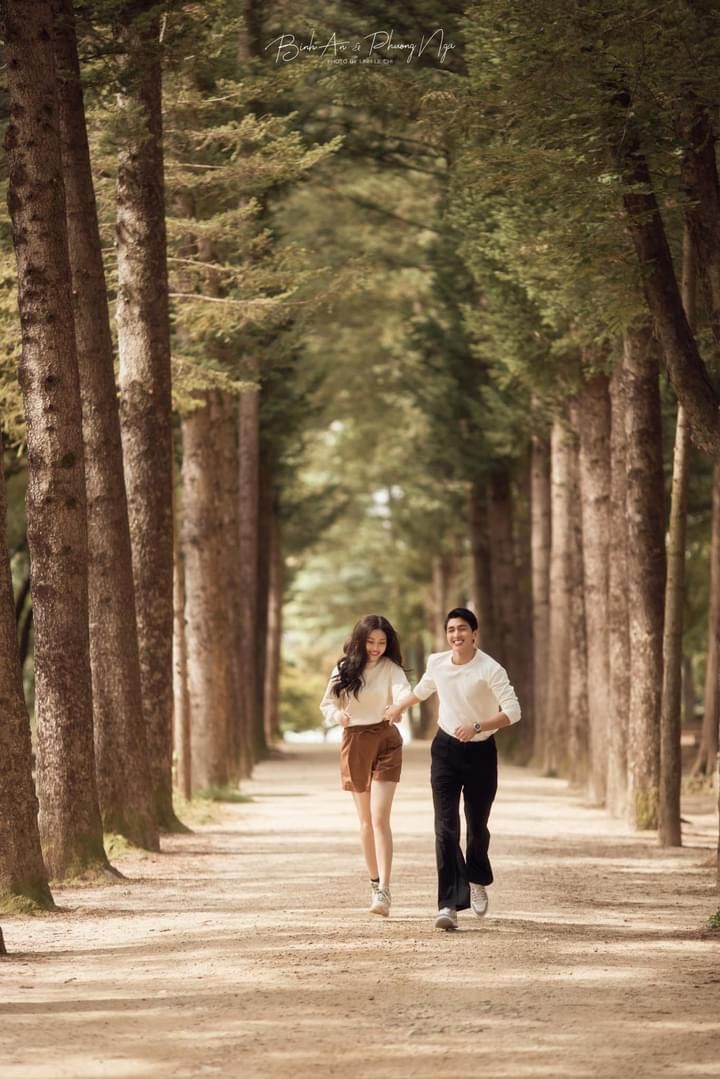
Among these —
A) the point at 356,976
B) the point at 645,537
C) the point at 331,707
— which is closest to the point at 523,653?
the point at 645,537

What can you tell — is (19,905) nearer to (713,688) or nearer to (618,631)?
(618,631)

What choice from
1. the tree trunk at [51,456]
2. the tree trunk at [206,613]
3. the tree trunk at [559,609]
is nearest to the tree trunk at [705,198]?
the tree trunk at [51,456]

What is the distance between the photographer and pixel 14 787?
1168cm

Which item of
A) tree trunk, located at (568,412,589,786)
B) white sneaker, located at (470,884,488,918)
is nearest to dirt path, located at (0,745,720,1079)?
white sneaker, located at (470,884,488,918)

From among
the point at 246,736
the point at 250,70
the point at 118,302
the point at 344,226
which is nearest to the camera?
the point at 118,302

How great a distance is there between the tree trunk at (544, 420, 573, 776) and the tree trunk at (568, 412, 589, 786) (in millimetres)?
163

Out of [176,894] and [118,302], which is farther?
[118,302]

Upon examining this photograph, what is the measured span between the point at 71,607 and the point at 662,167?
556 cm

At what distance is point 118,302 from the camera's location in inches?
704

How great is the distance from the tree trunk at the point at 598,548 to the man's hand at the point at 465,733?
526 inches

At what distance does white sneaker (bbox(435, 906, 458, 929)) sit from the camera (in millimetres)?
10867

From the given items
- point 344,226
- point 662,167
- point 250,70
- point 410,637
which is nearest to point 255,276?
point 250,70

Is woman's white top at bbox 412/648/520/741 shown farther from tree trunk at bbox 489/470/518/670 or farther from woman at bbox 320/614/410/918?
tree trunk at bbox 489/470/518/670

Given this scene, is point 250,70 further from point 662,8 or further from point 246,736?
point 246,736
